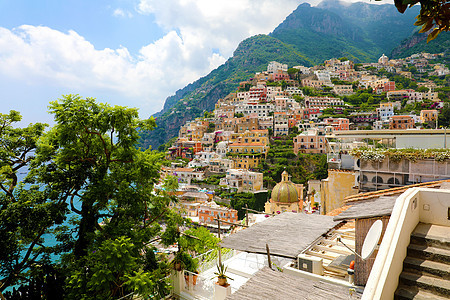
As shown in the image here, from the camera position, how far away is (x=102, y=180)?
680cm

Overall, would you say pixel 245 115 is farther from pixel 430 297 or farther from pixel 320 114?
pixel 430 297

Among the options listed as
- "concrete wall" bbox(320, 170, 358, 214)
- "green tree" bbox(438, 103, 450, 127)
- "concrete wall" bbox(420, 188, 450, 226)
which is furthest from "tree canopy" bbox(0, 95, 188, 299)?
"green tree" bbox(438, 103, 450, 127)

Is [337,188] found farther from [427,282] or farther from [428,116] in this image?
[428,116]

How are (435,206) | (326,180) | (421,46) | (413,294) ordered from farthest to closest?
(421,46) → (326,180) → (435,206) → (413,294)

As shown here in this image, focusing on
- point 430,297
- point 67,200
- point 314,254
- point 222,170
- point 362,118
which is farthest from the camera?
point 362,118

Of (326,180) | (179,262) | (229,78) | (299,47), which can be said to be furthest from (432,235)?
(299,47)

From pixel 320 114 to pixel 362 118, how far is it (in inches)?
372

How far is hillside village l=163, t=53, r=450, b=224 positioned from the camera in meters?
50.7

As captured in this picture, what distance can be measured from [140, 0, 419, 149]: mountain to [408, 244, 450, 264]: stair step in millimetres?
107405

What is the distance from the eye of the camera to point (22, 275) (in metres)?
7.01

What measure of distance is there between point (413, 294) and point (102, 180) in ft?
21.0

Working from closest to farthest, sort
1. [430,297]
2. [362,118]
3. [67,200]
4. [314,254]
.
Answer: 1. [430,297]
2. [314,254]
3. [67,200]
4. [362,118]

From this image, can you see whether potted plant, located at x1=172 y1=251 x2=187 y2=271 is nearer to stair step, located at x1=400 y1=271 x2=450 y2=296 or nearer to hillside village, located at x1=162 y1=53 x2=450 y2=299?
hillside village, located at x1=162 y1=53 x2=450 y2=299

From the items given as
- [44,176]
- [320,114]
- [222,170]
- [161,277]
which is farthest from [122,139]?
[320,114]
